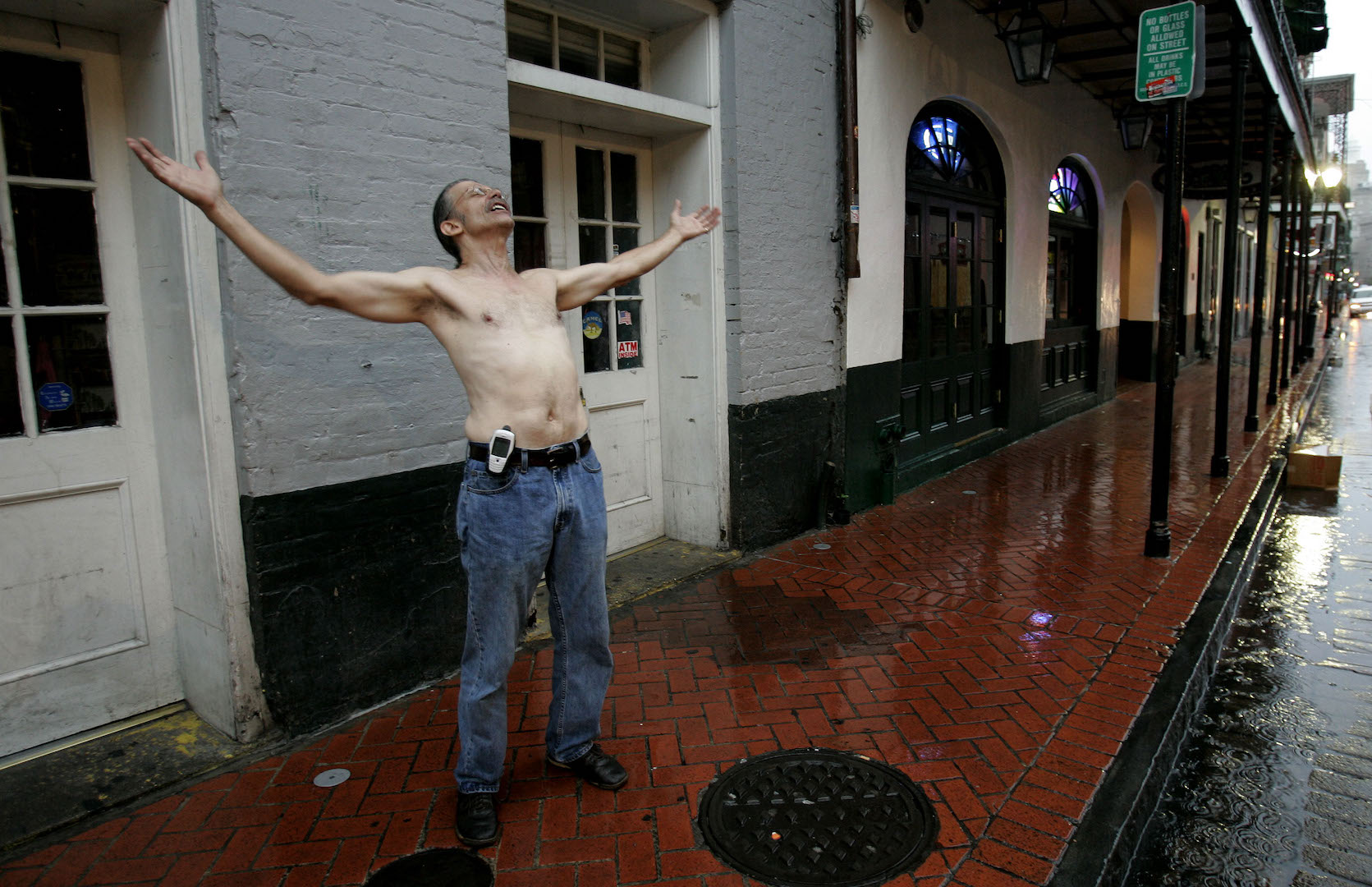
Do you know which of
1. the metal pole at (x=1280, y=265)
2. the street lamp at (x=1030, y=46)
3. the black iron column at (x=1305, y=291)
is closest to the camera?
the street lamp at (x=1030, y=46)

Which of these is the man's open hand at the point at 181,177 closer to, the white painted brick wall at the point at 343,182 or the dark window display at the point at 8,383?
the white painted brick wall at the point at 343,182

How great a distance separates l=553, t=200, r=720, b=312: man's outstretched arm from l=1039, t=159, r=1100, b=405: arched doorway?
875 cm

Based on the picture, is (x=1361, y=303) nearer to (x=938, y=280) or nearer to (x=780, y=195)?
(x=938, y=280)

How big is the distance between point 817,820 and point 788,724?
0.63 m

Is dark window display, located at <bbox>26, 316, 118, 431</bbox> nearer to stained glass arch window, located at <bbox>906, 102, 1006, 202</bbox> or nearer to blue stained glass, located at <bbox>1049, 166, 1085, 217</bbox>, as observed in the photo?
stained glass arch window, located at <bbox>906, 102, 1006, 202</bbox>

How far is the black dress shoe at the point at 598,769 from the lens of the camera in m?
3.02

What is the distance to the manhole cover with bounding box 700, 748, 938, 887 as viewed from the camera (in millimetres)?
2641

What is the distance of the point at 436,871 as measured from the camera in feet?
8.53

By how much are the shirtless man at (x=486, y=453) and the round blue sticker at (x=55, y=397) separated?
1.33 metres

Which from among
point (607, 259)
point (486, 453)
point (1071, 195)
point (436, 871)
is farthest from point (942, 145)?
point (436, 871)

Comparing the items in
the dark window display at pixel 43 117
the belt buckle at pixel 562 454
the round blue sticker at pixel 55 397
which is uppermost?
the dark window display at pixel 43 117

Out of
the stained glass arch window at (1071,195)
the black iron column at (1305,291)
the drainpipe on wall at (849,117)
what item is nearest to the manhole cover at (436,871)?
the drainpipe on wall at (849,117)

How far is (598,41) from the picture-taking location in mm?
5227

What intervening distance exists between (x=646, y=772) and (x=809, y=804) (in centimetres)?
60
